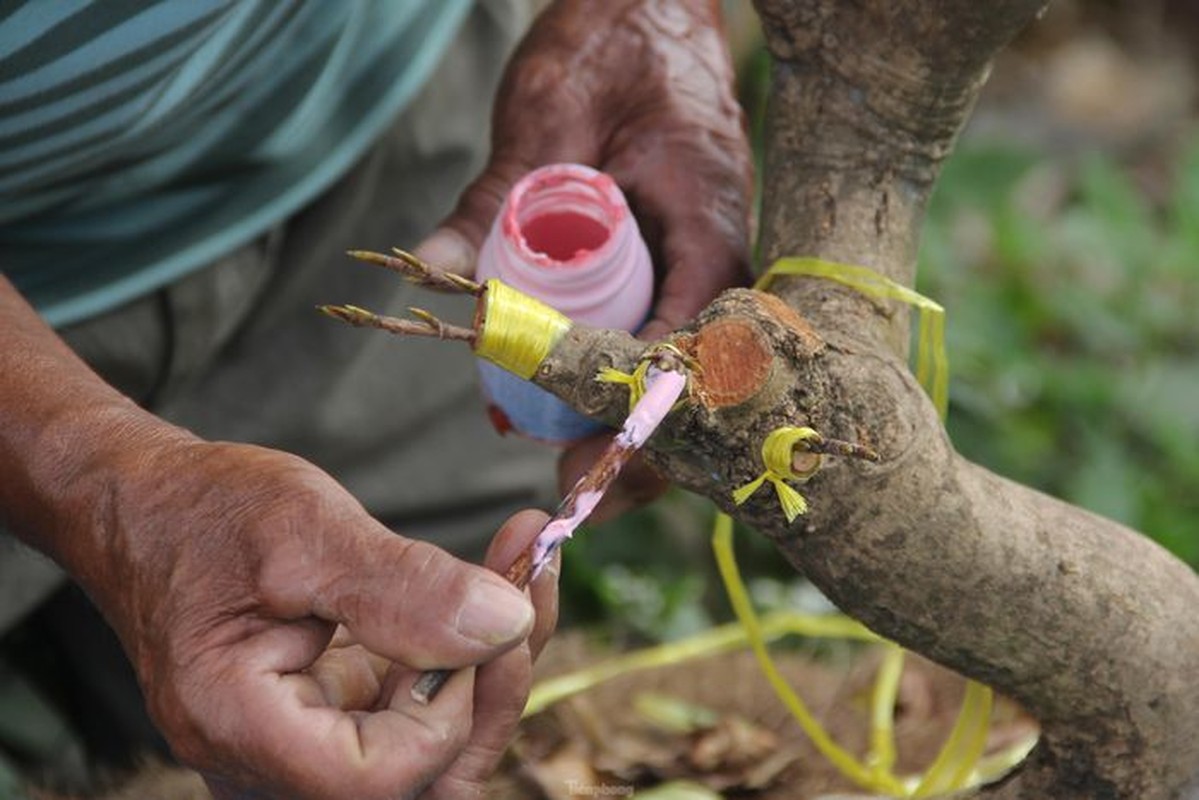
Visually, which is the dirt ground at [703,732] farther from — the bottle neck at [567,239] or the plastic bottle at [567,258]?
the bottle neck at [567,239]

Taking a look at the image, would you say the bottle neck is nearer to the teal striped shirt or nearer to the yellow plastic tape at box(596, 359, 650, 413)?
the yellow plastic tape at box(596, 359, 650, 413)

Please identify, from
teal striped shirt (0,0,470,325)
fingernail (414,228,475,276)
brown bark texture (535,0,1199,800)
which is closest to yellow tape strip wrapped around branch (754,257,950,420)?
brown bark texture (535,0,1199,800)

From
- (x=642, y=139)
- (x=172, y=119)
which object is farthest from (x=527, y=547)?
(x=172, y=119)

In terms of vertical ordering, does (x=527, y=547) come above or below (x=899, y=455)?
below

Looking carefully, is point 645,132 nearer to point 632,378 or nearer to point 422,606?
point 632,378

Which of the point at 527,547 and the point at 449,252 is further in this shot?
the point at 449,252

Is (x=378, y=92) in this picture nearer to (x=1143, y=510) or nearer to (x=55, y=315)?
(x=55, y=315)

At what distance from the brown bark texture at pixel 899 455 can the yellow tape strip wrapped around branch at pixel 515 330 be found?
11mm

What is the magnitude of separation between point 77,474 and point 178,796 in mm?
483

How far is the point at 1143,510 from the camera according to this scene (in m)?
2.56

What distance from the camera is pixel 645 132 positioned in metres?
1.51

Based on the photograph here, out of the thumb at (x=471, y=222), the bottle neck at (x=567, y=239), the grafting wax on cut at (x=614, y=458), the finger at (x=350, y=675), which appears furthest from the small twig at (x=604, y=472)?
the thumb at (x=471, y=222)

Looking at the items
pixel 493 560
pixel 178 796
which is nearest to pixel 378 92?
pixel 178 796

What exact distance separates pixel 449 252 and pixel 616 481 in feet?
0.73
